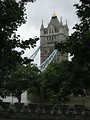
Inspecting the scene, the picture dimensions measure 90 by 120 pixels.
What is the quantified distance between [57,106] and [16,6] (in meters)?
24.1

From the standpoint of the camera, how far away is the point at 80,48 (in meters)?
15.6

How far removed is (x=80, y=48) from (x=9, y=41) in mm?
4377

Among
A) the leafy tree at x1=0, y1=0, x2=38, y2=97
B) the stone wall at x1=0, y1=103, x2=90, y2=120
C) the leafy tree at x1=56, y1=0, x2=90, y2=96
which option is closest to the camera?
the leafy tree at x1=0, y1=0, x2=38, y2=97

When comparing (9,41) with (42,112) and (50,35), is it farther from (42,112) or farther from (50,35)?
(50,35)

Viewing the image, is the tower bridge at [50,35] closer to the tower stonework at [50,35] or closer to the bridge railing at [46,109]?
the tower stonework at [50,35]

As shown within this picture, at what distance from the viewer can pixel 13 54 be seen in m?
12.4

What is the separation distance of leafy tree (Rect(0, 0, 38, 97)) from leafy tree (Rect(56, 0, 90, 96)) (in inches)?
132

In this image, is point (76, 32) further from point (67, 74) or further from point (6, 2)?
point (6, 2)

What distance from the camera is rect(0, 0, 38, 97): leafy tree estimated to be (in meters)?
12.1

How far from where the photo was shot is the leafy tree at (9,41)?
12.1 meters

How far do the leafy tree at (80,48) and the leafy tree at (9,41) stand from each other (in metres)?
3.35

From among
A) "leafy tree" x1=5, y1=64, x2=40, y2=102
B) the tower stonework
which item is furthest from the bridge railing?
the tower stonework

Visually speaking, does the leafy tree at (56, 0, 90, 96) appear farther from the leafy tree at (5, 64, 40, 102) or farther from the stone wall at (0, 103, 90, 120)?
the leafy tree at (5, 64, 40, 102)

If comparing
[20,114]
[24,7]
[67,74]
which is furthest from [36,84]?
[24,7]
